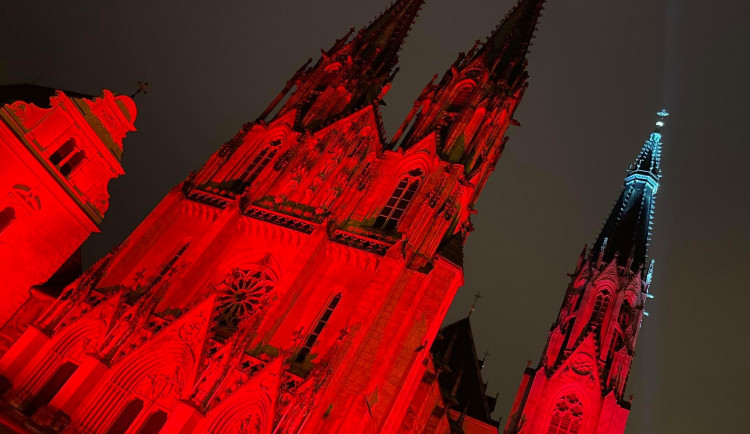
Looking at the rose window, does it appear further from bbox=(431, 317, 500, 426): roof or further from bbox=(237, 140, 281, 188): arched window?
bbox=(431, 317, 500, 426): roof

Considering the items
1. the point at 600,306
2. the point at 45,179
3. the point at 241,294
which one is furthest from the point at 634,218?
the point at 45,179

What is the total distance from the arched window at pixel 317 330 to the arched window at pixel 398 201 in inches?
132

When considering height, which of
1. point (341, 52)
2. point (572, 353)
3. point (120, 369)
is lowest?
point (120, 369)

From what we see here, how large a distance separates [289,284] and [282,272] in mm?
1659

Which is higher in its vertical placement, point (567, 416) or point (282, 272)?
point (567, 416)

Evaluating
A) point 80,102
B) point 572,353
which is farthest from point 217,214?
point 572,353

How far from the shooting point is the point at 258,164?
2605 centimetres

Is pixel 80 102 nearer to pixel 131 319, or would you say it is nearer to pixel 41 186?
pixel 41 186

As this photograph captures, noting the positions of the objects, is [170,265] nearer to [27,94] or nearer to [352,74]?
[27,94]

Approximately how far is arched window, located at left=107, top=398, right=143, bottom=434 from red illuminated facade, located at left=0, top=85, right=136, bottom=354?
18.7 feet

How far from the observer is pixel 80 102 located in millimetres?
24391

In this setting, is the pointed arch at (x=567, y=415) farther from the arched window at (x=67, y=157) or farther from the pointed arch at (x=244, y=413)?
the arched window at (x=67, y=157)

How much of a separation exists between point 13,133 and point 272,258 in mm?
9625

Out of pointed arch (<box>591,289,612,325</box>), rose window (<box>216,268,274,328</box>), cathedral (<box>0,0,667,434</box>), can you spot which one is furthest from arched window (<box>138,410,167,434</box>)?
pointed arch (<box>591,289,612,325</box>)
